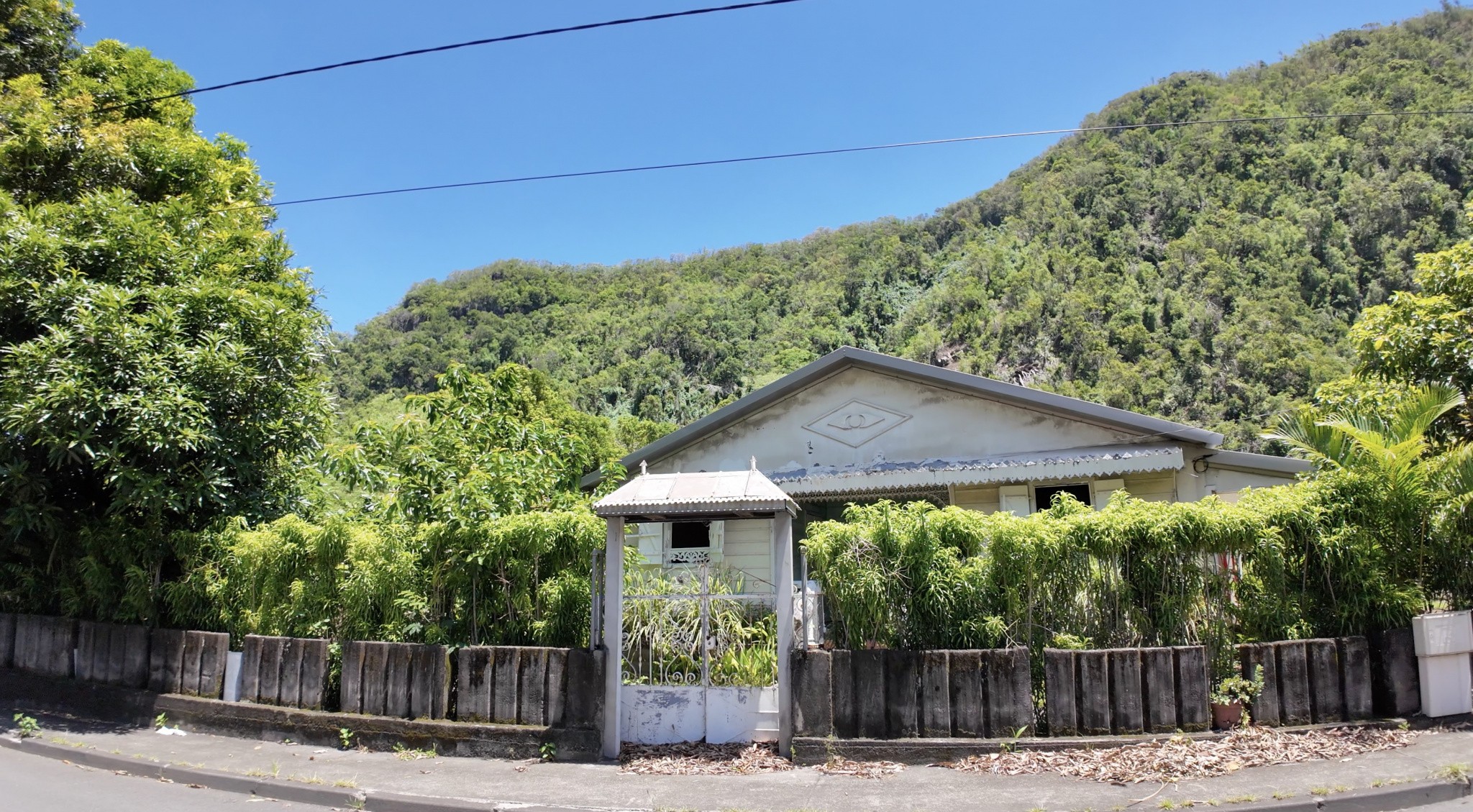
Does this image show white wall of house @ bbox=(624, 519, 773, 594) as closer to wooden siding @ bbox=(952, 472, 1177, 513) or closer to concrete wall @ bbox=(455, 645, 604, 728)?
wooden siding @ bbox=(952, 472, 1177, 513)

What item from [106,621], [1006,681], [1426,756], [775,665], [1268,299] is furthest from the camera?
[1268,299]

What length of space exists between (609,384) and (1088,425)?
168 ft

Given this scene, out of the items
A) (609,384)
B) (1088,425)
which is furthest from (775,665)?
(609,384)

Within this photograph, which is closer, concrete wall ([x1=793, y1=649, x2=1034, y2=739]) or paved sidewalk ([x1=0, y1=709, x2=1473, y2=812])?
paved sidewalk ([x1=0, y1=709, x2=1473, y2=812])

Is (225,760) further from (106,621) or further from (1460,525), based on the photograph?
(1460,525)

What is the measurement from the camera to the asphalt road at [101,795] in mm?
6660

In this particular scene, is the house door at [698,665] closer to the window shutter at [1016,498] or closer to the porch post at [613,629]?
the porch post at [613,629]

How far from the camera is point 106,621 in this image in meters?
10.4

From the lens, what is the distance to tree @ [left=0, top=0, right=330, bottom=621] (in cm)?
908

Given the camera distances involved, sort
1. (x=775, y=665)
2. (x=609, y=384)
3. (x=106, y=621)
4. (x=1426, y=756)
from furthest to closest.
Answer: (x=609, y=384), (x=106, y=621), (x=775, y=665), (x=1426, y=756)

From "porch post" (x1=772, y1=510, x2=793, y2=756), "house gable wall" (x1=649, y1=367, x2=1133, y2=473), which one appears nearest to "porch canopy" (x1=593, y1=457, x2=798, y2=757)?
"porch post" (x1=772, y1=510, x2=793, y2=756)

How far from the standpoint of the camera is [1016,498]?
12508 millimetres

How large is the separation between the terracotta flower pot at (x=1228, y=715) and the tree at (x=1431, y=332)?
5.05 m

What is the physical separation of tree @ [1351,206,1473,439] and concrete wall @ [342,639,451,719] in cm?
1084
